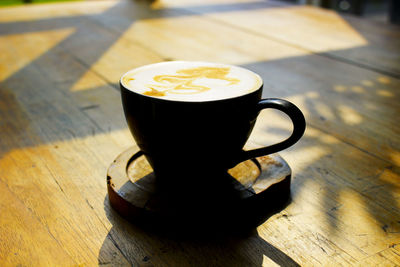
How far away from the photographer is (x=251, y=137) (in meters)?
0.84

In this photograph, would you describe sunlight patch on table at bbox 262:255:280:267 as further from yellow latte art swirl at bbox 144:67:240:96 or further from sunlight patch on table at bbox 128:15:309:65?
sunlight patch on table at bbox 128:15:309:65

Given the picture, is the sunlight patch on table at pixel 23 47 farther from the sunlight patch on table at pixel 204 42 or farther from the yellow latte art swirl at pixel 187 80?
the yellow latte art swirl at pixel 187 80

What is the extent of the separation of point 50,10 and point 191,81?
191 cm

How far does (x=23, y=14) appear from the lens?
215 cm

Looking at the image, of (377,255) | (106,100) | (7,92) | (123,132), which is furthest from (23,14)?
(377,255)

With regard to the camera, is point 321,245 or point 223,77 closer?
point 321,245

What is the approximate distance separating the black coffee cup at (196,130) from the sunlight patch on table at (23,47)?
836mm

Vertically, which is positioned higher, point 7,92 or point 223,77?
point 223,77

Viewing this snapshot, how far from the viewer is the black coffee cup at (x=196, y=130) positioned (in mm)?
523

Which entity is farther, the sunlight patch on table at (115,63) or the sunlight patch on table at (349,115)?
the sunlight patch on table at (115,63)

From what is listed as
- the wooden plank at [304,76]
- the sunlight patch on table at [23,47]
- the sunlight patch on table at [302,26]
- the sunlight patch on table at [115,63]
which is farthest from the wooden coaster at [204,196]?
the sunlight patch on table at [302,26]

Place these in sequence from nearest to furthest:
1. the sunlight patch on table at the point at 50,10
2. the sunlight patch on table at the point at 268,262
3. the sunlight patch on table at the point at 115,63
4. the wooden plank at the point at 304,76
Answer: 1. the sunlight patch on table at the point at 268,262
2. the wooden plank at the point at 304,76
3. the sunlight patch on table at the point at 115,63
4. the sunlight patch on table at the point at 50,10

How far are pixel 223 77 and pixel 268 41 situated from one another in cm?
108

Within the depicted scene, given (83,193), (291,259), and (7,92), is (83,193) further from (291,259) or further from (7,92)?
(7,92)
